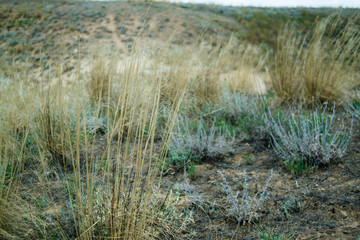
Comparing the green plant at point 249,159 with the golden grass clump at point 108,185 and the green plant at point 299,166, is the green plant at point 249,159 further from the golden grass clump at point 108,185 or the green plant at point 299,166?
the golden grass clump at point 108,185

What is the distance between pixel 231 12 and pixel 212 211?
25.4 meters

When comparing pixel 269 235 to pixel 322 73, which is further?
pixel 322 73

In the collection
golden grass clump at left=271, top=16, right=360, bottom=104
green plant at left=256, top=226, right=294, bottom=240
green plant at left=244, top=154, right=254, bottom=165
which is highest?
golden grass clump at left=271, top=16, right=360, bottom=104

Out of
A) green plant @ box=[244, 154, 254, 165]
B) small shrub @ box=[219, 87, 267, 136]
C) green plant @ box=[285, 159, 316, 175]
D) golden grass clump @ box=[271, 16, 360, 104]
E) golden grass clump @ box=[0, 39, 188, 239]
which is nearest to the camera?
golden grass clump @ box=[0, 39, 188, 239]

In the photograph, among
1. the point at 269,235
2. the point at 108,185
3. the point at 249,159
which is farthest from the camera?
the point at 249,159

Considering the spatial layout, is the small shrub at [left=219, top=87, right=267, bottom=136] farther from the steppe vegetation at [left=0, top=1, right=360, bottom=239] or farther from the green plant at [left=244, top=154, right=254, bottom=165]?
the green plant at [left=244, top=154, right=254, bottom=165]

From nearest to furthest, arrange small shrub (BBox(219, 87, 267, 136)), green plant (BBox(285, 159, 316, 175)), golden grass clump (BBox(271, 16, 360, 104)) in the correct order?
green plant (BBox(285, 159, 316, 175)) → small shrub (BBox(219, 87, 267, 136)) → golden grass clump (BBox(271, 16, 360, 104))

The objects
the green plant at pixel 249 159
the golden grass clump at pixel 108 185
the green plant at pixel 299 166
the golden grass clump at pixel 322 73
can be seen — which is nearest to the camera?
the golden grass clump at pixel 108 185

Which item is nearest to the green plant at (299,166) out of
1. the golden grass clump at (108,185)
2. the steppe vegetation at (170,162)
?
the steppe vegetation at (170,162)

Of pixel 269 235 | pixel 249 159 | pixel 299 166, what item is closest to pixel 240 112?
pixel 249 159

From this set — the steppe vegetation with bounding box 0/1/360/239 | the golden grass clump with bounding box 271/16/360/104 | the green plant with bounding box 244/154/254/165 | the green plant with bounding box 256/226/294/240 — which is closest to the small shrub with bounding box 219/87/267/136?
the steppe vegetation with bounding box 0/1/360/239

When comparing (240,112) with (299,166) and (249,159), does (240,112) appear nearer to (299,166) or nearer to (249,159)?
(249,159)

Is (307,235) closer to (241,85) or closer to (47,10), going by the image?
(241,85)

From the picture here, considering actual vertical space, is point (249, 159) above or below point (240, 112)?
below
